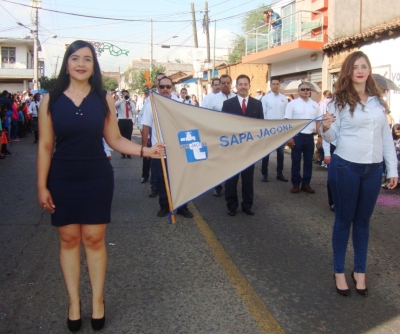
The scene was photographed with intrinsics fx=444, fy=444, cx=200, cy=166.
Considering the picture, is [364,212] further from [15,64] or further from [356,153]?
[15,64]

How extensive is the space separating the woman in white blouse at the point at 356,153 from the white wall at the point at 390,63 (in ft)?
37.9

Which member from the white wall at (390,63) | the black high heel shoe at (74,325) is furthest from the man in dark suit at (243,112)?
the white wall at (390,63)

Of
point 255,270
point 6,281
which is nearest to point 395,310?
point 255,270

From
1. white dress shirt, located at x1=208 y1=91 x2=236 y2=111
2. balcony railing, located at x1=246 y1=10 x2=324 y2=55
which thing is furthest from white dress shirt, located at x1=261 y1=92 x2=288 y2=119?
balcony railing, located at x1=246 y1=10 x2=324 y2=55

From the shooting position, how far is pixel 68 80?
3.12 metres

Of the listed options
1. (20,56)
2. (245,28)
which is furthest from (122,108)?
(20,56)

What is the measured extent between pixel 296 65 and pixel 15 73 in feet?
123

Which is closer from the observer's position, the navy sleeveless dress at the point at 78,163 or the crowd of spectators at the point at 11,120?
the navy sleeveless dress at the point at 78,163

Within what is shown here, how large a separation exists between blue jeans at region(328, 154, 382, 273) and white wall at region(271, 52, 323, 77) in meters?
17.6

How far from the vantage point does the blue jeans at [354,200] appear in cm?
375

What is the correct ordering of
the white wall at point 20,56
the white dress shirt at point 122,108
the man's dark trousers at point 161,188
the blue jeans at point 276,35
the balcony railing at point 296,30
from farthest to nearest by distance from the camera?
1. the white wall at point 20,56
2. the blue jeans at point 276,35
3. the balcony railing at point 296,30
4. the white dress shirt at point 122,108
5. the man's dark trousers at point 161,188

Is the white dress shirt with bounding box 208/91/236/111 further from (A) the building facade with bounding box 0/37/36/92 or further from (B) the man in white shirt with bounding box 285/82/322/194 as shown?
(A) the building facade with bounding box 0/37/36/92

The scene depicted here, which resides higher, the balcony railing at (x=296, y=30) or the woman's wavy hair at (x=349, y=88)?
the balcony railing at (x=296, y=30)

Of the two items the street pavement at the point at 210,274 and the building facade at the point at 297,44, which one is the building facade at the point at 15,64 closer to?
the building facade at the point at 297,44
